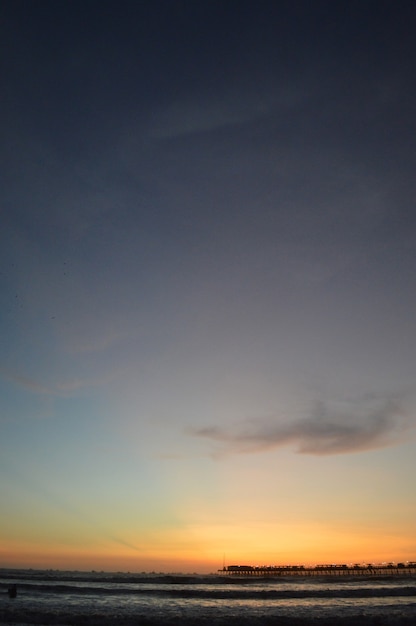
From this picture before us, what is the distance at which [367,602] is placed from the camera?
4588cm

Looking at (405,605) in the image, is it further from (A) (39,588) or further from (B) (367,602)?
(A) (39,588)

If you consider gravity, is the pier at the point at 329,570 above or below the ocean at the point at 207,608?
below

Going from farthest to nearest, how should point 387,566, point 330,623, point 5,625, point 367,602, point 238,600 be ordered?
point 387,566 < point 238,600 < point 367,602 < point 330,623 < point 5,625

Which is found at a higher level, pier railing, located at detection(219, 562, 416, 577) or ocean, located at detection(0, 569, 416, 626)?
ocean, located at detection(0, 569, 416, 626)

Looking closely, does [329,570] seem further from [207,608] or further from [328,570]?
[207,608]

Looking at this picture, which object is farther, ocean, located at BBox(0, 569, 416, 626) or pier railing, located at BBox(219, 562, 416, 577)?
pier railing, located at BBox(219, 562, 416, 577)

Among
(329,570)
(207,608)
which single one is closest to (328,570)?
(329,570)

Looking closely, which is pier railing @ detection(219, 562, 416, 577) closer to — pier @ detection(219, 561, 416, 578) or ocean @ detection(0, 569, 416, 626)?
pier @ detection(219, 561, 416, 578)

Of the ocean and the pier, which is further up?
the ocean

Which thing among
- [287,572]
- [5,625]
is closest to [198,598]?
[5,625]

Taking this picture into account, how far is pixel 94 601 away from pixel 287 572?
11715 centimetres

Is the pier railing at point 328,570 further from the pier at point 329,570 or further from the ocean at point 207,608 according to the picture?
the ocean at point 207,608

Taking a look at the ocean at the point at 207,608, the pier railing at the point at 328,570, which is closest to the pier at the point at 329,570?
the pier railing at the point at 328,570

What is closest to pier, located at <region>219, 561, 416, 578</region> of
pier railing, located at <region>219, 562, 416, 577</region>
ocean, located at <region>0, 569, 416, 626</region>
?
pier railing, located at <region>219, 562, 416, 577</region>
